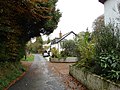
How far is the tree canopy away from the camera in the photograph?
11.5 meters

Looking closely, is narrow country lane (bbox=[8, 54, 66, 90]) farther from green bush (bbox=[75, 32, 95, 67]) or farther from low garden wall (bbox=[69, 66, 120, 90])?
green bush (bbox=[75, 32, 95, 67])

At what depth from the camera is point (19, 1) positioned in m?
10.6

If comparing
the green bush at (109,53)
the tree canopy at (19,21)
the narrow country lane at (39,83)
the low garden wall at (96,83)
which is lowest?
the narrow country lane at (39,83)

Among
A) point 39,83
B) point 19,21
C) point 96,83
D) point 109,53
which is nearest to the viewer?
point 96,83

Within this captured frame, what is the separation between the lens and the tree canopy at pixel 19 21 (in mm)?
11496

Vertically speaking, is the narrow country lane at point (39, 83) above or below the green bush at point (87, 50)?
below

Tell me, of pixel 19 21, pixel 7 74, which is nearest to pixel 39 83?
pixel 7 74

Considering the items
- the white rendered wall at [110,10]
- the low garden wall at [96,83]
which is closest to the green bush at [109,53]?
the low garden wall at [96,83]

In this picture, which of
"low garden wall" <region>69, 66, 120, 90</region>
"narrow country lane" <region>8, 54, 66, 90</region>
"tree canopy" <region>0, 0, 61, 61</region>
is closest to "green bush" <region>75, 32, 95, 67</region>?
"low garden wall" <region>69, 66, 120, 90</region>

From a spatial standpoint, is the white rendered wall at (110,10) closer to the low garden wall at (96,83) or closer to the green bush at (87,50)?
the green bush at (87,50)

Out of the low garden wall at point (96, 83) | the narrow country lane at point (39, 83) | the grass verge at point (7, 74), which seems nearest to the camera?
the low garden wall at point (96, 83)

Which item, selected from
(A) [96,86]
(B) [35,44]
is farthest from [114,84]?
(B) [35,44]

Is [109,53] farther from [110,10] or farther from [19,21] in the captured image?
[19,21]

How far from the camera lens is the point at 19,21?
2159 cm
